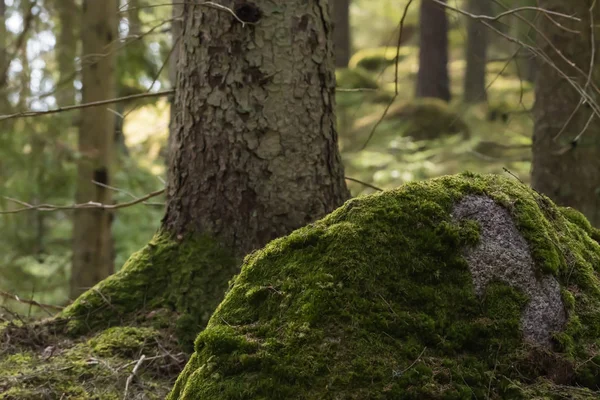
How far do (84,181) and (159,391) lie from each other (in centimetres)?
446

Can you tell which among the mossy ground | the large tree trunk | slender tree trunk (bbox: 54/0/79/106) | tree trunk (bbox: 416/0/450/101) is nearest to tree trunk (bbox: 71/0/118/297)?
slender tree trunk (bbox: 54/0/79/106)

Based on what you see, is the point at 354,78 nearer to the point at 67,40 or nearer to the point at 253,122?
the point at 67,40

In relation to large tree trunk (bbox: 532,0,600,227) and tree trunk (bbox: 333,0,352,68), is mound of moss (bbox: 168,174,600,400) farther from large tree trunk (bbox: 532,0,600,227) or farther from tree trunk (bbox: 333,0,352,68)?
tree trunk (bbox: 333,0,352,68)

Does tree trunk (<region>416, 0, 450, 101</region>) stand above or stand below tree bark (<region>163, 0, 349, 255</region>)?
above

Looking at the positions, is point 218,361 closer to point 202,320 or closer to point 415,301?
point 415,301

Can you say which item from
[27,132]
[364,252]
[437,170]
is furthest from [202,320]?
[437,170]

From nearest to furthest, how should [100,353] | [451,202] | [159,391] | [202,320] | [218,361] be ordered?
1. [218,361]
2. [451,202]
3. [159,391]
4. [100,353]
5. [202,320]

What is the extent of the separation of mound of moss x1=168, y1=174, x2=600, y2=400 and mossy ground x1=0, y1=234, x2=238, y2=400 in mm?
885

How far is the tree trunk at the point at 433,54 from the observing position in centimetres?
1700

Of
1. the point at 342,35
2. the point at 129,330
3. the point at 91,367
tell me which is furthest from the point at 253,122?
the point at 342,35

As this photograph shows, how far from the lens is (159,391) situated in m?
3.03

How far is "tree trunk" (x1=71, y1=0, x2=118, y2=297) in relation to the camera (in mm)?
6734

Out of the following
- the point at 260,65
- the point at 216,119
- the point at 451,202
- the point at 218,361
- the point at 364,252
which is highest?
the point at 260,65

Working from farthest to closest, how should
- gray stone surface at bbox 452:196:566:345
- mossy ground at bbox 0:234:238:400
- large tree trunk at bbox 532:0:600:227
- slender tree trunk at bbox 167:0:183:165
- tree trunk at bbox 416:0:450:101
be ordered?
tree trunk at bbox 416:0:450:101 → large tree trunk at bbox 532:0:600:227 → slender tree trunk at bbox 167:0:183:165 → mossy ground at bbox 0:234:238:400 → gray stone surface at bbox 452:196:566:345
